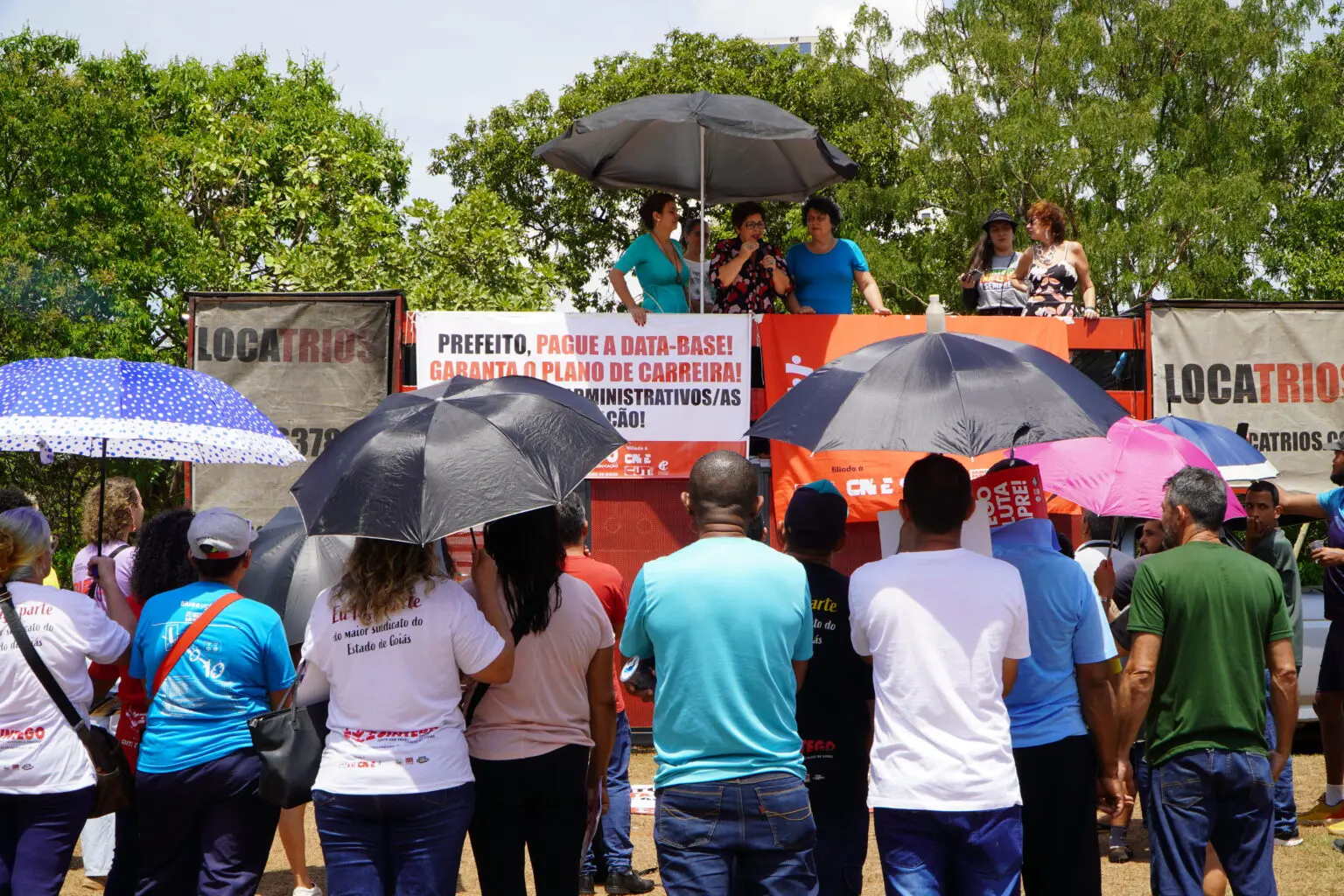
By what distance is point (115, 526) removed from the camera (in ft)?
20.7

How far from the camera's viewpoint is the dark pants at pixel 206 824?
14.2ft

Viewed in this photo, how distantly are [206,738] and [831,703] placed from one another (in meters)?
1.98

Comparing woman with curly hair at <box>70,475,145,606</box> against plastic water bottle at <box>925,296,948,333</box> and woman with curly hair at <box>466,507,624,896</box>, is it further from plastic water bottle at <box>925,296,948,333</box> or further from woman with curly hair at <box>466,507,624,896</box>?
plastic water bottle at <box>925,296,948,333</box>

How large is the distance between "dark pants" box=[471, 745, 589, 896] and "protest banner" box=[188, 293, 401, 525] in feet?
18.6

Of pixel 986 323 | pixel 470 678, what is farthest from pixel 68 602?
pixel 986 323

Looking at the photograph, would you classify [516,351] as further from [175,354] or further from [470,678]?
[175,354]

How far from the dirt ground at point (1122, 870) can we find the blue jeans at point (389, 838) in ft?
9.52

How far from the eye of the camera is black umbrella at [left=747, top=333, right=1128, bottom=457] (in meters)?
4.00

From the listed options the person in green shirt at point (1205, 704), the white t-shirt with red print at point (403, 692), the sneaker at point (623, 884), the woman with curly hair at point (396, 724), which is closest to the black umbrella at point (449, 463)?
the woman with curly hair at point (396, 724)

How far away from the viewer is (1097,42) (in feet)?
85.5

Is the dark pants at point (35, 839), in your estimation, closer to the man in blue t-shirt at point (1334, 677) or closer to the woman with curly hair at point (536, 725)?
the woman with curly hair at point (536, 725)

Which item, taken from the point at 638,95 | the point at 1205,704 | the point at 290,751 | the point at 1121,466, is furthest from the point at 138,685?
the point at 638,95

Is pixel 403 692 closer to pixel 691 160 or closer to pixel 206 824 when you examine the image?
pixel 206 824

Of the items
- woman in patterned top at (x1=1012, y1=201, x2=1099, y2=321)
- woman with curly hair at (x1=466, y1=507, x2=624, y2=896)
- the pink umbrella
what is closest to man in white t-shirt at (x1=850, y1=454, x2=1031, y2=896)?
woman with curly hair at (x1=466, y1=507, x2=624, y2=896)
